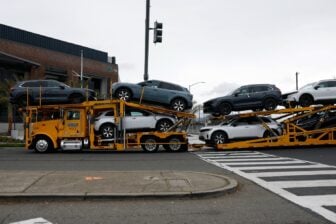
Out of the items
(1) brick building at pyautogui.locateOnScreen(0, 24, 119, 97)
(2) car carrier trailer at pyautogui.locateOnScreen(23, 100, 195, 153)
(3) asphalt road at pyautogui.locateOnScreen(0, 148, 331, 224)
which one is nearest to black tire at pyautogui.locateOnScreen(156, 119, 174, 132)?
(2) car carrier trailer at pyautogui.locateOnScreen(23, 100, 195, 153)

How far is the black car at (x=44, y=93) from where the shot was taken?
22984mm

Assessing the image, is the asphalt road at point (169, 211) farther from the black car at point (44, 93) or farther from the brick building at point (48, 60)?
the brick building at point (48, 60)

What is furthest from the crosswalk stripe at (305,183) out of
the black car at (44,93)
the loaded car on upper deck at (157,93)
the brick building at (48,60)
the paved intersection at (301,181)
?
the brick building at (48,60)

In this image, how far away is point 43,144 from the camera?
78.5ft

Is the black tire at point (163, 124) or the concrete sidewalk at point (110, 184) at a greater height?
the black tire at point (163, 124)

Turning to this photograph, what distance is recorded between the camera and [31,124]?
24.0m

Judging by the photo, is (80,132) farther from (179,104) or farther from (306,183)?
(306,183)

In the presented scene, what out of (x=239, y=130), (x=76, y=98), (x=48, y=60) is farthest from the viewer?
(x=48, y=60)

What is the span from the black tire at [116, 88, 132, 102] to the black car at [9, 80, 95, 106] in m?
1.72

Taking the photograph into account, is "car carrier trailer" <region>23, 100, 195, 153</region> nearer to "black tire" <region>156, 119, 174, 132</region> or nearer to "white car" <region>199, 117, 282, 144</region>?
"black tire" <region>156, 119, 174, 132</region>

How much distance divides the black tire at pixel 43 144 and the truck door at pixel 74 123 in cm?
92

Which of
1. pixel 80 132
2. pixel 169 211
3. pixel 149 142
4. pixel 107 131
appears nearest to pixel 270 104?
Result: pixel 149 142

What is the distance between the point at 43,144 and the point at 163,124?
236 inches

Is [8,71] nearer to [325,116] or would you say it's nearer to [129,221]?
[325,116]
